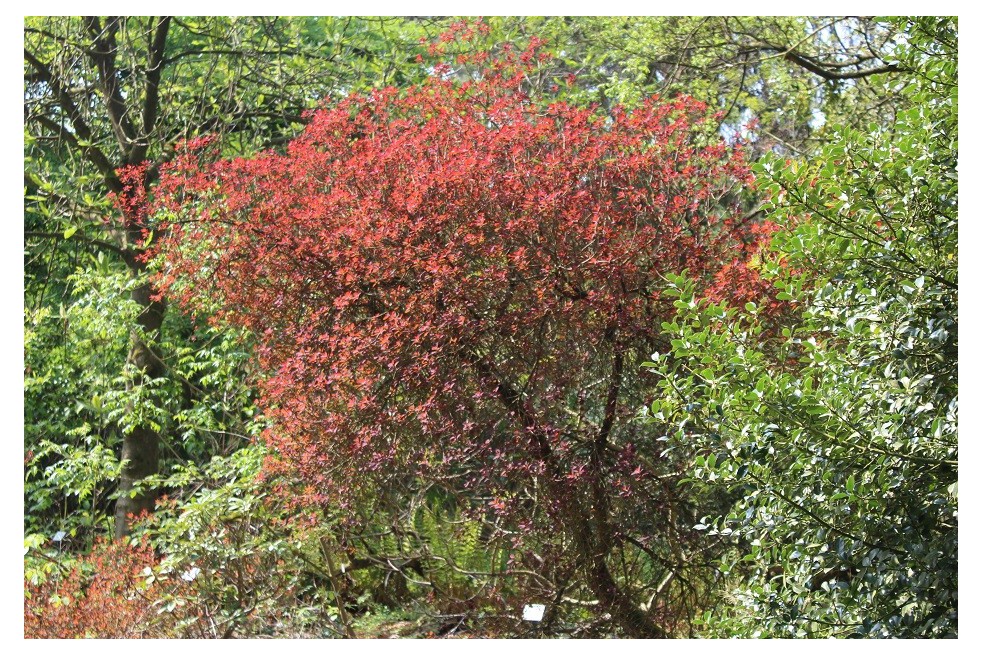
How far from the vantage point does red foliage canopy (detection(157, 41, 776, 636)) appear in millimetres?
3830

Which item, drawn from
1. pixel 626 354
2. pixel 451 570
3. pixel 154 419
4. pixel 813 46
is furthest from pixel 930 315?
pixel 154 419

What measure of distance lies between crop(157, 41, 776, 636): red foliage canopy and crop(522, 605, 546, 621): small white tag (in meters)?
0.37

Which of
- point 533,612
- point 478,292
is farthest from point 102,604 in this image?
point 478,292

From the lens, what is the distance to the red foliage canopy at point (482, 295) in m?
3.83

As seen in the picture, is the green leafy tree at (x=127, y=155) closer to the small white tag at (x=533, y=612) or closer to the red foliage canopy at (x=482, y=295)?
the red foliage canopy at (x=482, y=295)

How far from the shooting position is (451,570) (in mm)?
4199

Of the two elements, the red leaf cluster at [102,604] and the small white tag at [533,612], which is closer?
the small white tag at [533,612]

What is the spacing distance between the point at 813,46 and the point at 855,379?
384 centimetres

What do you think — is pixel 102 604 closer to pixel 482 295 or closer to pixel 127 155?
pixel 482 295

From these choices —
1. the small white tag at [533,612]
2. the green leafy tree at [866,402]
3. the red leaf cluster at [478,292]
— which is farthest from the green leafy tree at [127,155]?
the green leafy tree at [866,402]

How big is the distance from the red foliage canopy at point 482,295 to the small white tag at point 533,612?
37 cm

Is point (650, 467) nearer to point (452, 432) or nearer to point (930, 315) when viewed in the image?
point (452, 432)

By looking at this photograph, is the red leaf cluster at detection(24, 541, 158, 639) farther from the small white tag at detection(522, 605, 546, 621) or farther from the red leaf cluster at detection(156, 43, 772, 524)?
the small white tag at detection(522, 605, 546, 621)

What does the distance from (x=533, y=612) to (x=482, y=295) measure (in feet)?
3.90
